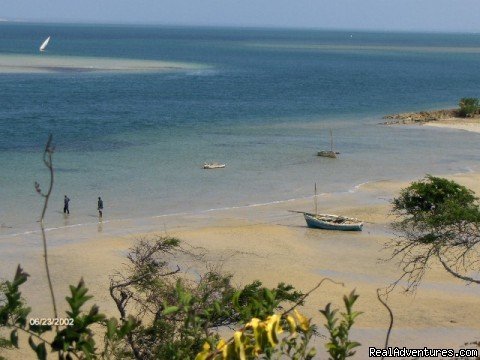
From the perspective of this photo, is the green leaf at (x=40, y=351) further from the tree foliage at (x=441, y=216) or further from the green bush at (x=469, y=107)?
the green bush at (x=469, y=107)

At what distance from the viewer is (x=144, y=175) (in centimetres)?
3522

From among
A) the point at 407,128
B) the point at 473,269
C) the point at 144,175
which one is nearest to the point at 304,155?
the point at 144,175

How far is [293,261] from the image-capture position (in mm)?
22469

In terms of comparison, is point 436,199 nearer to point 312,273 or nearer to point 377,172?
point 312,273

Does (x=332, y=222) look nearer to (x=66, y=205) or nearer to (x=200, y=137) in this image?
(x=66, y=205)

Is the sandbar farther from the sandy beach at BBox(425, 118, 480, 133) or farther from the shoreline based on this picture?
the sandy beach at BBox(425, 118, 480, 133)

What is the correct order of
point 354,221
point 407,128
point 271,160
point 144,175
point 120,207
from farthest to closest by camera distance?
1. point 407,128
2. point 271,160
3. point 144,175
4. point 120,207
5. point 354,221

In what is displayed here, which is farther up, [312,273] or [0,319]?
[0,319]

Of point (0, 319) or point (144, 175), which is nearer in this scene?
point (0, 319)

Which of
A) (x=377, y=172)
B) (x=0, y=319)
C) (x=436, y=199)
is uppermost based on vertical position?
(x=0, y=319)

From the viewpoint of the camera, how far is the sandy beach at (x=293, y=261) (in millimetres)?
17625

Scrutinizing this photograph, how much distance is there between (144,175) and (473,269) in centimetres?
1747

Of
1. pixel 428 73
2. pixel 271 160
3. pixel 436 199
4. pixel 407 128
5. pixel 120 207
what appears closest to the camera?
pixel 436 199

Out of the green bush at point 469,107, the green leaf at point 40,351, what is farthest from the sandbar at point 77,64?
the green leaf at point 40,351
